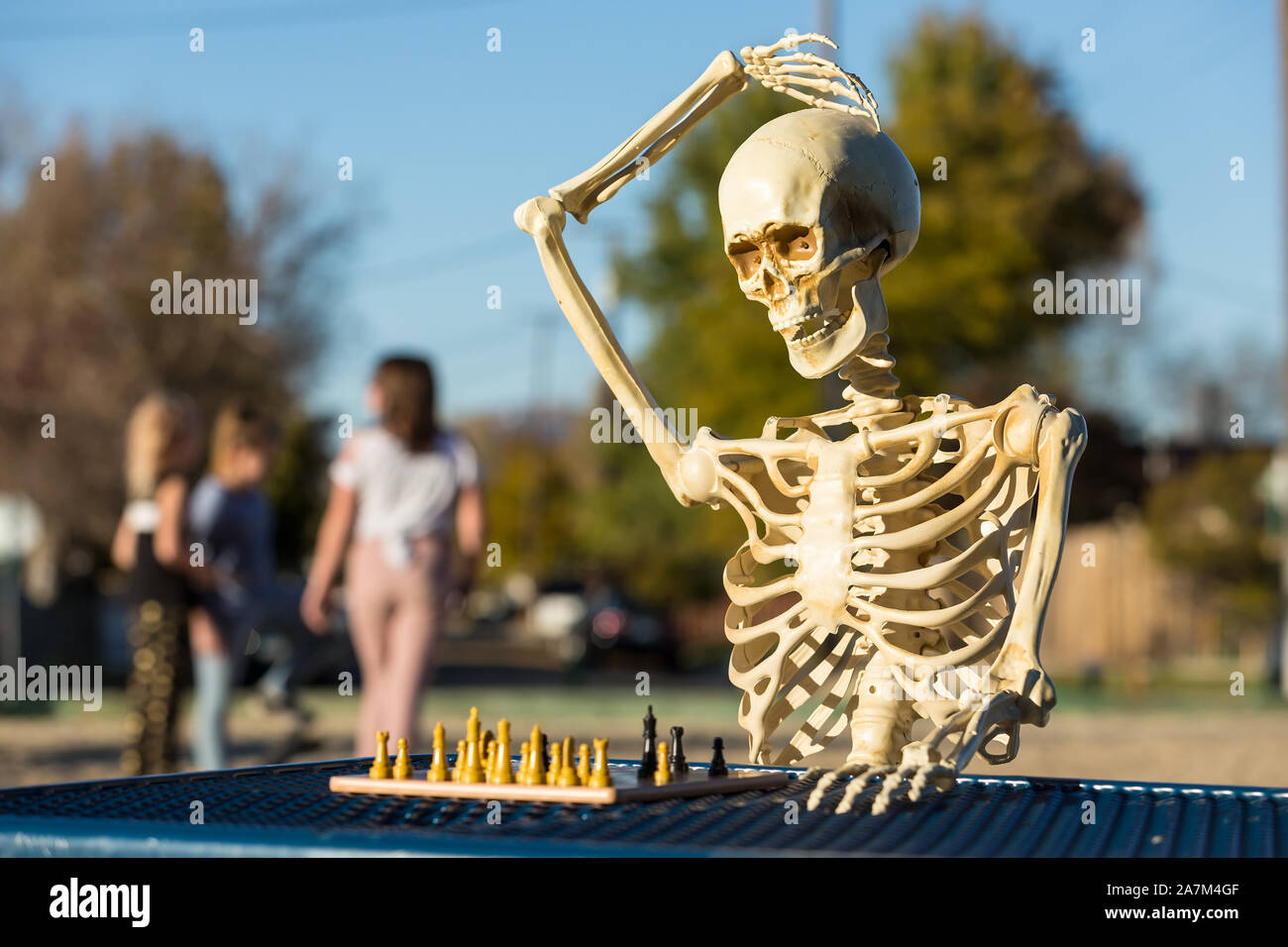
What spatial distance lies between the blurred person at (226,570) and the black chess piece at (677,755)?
4.80 m

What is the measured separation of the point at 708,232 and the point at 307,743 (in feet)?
79.3

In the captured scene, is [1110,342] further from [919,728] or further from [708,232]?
[919,728]

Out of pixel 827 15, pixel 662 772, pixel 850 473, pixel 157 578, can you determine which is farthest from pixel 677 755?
pixel 827 15

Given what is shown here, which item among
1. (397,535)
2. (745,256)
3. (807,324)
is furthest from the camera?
(397,535)

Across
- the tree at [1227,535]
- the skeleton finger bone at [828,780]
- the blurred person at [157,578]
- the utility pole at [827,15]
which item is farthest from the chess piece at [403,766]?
the tree at [1227,535]

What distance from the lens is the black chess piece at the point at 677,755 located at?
9.02 feet

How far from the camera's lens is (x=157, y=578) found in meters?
7.17

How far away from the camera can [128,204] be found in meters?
25.5

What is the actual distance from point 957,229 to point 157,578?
19.4m

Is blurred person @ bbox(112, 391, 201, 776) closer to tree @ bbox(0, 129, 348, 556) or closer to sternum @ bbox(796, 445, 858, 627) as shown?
sternum @ bbox(796, 445, 858, 627)

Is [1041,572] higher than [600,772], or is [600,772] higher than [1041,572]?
[1041,572]

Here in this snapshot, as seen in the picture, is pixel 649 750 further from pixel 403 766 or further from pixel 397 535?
pixel 397 535
